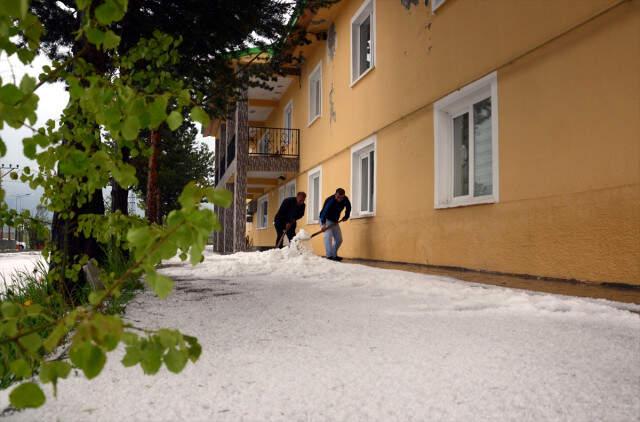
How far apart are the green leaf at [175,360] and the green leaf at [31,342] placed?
23cm

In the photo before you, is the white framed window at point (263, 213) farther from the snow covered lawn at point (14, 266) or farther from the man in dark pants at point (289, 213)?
the snow covered lawn at point (14, 266)

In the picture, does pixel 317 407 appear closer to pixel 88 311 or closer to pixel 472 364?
pixel 472 364

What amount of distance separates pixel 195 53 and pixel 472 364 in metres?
4.35

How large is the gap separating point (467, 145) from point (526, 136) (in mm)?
1345

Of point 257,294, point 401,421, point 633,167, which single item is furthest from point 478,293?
point 401,421

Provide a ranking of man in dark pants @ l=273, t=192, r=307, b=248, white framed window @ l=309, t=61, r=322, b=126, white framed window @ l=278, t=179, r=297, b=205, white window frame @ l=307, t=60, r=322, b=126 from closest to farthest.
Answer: man in dark pants @ l=273, t=192, r=307, b=248 < white window frame @ l=307, t=60, r=322, b=126 < white framed window @ l=309, t=61, r=322, b=126 < white framed window @ l=278, t=179, r=297, b=205

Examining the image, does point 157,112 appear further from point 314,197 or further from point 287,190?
point 287,190

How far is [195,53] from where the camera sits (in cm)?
528

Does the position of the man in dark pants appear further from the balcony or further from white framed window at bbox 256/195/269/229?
white framed window at bbox 256/195/269/229

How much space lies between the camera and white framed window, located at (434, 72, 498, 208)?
5.37 meters

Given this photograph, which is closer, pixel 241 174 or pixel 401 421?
pixel 401 421

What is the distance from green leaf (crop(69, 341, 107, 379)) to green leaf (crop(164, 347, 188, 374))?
0.33 ft

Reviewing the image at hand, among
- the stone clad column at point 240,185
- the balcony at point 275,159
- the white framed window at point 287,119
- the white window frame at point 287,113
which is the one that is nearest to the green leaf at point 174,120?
the stone clad column at point 240,185

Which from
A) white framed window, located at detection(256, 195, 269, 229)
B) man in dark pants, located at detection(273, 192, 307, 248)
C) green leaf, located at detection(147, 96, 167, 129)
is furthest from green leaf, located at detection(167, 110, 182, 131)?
white framed window, located at detection(256, 195, 269, 229)
